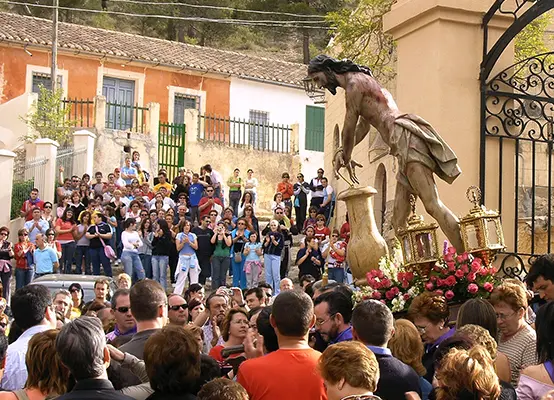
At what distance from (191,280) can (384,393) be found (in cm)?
1425

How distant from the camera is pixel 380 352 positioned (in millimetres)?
5820

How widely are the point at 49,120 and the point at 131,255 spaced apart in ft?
46.9

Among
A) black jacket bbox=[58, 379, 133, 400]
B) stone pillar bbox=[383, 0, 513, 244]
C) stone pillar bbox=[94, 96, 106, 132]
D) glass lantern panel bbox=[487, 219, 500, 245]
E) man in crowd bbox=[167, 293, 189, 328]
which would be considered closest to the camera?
black jacket bbox=[58, 379, 133, 400]

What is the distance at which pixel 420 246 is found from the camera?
9.20 m

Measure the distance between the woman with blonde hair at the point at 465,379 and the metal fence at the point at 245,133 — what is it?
32558 mm

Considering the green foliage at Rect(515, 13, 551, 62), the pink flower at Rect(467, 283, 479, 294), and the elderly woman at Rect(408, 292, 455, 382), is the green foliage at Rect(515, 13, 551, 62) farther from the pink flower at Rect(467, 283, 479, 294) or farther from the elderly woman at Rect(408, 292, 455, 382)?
the elderly woman at Rect(408, 292, 455, 382)

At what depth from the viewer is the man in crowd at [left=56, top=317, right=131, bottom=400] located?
502cm

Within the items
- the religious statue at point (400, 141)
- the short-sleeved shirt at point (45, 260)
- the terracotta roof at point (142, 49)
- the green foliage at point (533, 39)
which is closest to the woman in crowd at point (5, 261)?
the short-sleeved shirt at point (45, 260)

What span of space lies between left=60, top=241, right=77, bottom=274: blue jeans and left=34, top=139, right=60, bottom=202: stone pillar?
6.14 meters

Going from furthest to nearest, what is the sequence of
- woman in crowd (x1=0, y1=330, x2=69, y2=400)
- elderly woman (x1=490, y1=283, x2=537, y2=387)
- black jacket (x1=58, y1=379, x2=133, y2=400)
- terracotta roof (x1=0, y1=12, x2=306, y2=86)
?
terracotta roof (x1=0, y1=12, x2=306, y2=86) < elderly woman (x1=490, y1=283, x2=537, y2=387) < woman in crowd (x1=0, y1=330, x2=69, y2=400) < black jacket (x1=58, y1=379, x2=133, y2=400)

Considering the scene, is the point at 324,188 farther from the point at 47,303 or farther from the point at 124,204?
the point at 47,303

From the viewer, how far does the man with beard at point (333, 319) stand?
22.7ft

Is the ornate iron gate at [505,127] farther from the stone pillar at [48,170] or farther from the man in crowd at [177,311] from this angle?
the stone pillar at [48,170]

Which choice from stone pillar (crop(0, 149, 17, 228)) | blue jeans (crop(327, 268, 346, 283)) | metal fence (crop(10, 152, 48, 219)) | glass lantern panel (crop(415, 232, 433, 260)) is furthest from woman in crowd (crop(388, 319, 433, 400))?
metal fence (crop(10, 152, 48, 219))
